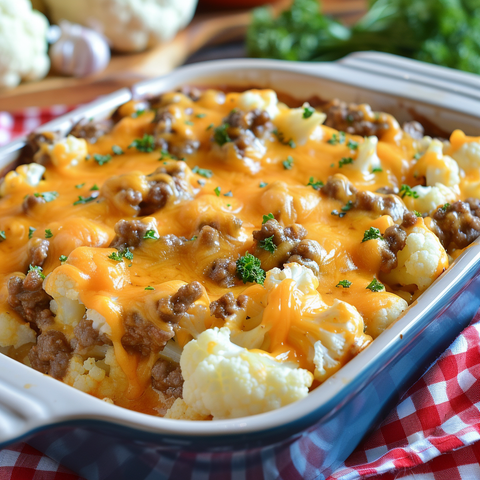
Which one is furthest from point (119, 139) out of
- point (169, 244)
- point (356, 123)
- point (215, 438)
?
point (215, 438)

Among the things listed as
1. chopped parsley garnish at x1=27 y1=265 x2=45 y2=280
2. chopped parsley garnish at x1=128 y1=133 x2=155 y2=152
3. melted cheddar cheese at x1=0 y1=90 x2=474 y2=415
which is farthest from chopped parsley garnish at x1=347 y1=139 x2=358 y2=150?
chopped parsley garnish at x1=27 y1=265 x2=45 y2=280

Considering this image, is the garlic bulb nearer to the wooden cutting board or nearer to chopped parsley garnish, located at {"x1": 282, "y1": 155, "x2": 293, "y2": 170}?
the wooden cutting board

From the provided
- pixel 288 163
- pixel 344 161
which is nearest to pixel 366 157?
pixel 344 161

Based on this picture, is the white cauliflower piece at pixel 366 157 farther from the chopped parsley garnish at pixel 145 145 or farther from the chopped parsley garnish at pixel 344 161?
the chopped parsley garnish at pixel 145 145

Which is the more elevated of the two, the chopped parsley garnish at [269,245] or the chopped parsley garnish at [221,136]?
the chopped parsley garnish at [221,136]

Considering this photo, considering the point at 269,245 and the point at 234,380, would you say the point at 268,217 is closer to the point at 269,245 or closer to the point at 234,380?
the point at 269,245

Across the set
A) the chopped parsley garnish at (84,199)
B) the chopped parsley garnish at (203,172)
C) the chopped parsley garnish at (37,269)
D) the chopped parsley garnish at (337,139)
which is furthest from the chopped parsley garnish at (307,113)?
the chopped parsley garnish at (37,269)

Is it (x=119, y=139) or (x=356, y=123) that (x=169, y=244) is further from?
(x=356, y=123)
